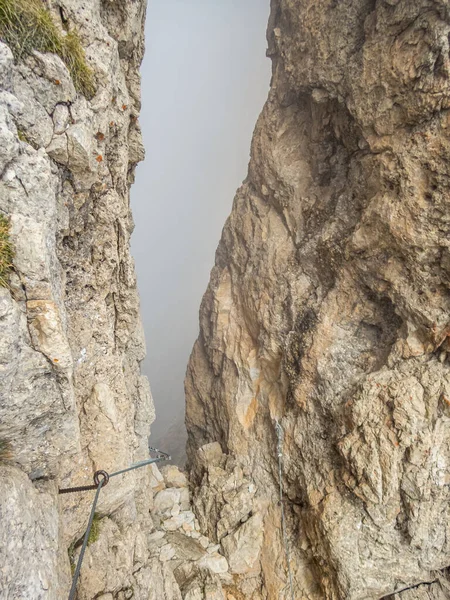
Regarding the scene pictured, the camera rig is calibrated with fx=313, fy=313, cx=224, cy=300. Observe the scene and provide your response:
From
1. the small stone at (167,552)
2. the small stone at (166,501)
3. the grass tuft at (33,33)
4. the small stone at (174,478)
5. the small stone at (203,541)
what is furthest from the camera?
the small stone at (174,478)

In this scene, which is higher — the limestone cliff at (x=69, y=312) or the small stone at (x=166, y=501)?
the limestone cliff at (x=69, y=312)

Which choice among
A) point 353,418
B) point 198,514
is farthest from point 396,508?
point 198,514

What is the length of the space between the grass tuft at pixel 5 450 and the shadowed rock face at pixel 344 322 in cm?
661

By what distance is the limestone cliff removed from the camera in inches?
138

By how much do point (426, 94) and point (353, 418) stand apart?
706 cm

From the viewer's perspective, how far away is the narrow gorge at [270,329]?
150 inches

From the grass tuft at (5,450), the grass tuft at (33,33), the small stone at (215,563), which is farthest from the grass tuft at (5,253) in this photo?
the small stone at (215,563)

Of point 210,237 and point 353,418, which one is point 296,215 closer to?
point 353,418

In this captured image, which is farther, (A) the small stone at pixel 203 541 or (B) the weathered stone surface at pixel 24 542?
(A) the small stone at pixel 203 541

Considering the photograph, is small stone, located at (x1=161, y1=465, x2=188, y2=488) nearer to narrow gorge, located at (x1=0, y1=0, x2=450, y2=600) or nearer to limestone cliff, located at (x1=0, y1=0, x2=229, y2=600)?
narrow gorge, located at (x1=0, y1=0, x2=450, y2=600)

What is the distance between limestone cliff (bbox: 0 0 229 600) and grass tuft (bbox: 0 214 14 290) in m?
0.02

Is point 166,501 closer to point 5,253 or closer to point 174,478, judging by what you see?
point 174,478

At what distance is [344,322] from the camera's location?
8.45m

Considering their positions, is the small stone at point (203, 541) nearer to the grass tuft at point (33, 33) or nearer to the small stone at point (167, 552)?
the small stone at point (167, 552)
